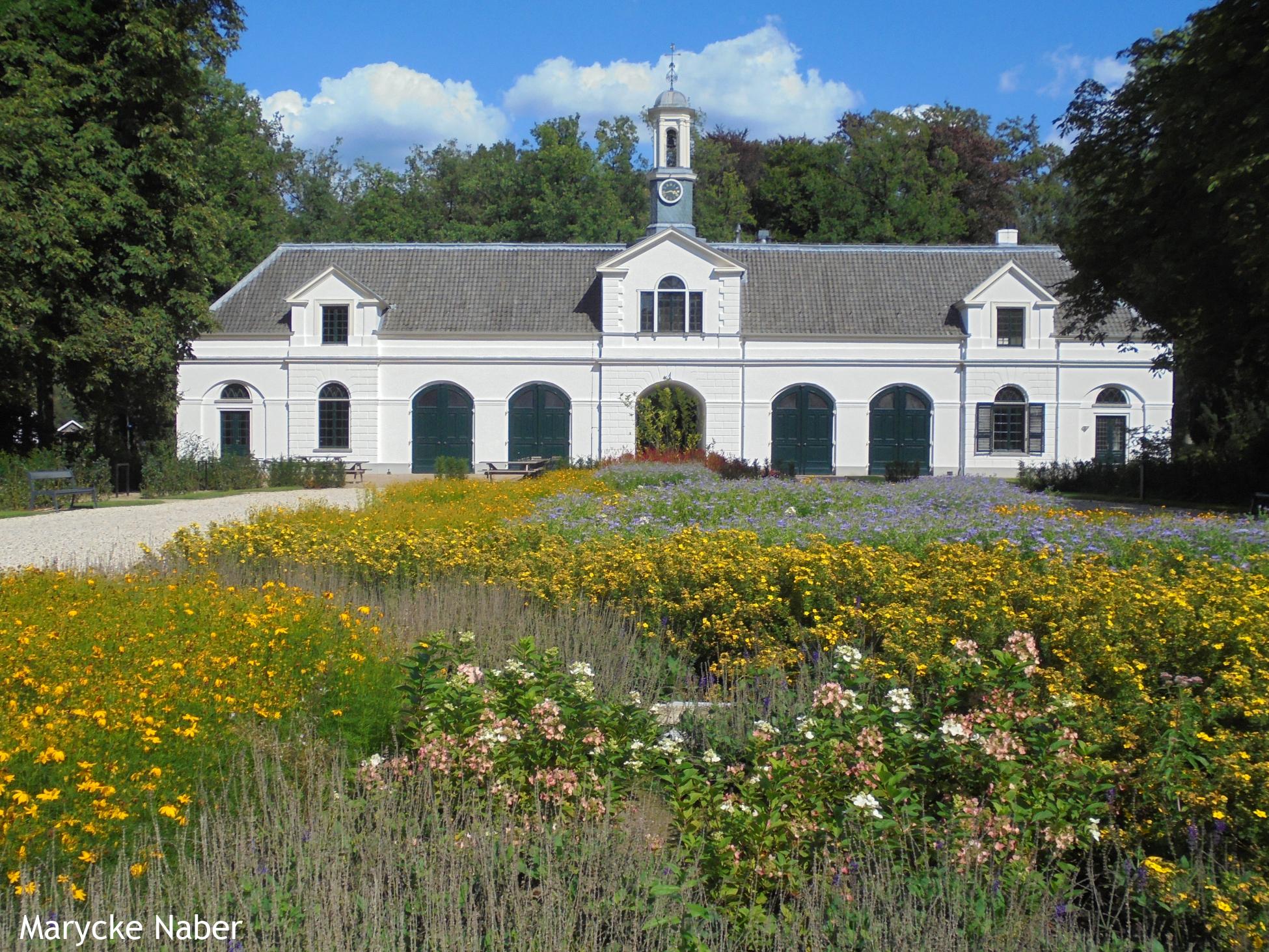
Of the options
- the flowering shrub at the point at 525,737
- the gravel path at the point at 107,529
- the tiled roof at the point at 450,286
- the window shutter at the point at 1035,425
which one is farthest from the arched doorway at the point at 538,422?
the flowering shrub at the point at 525,737

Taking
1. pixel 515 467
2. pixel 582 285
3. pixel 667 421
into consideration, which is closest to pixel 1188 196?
pixel 667 421

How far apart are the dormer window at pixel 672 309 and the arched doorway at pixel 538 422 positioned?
4076mm

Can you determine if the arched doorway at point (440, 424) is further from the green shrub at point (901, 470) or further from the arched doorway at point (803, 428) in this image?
the green shrub at point (901, 470)

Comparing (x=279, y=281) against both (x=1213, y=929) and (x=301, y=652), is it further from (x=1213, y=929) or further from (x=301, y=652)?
(x=1213, y=929)

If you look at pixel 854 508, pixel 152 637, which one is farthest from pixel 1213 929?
pixel 854 508

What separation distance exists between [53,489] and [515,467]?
46.7 ft

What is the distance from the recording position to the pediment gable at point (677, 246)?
39.2m

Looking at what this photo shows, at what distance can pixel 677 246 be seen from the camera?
3953 cm

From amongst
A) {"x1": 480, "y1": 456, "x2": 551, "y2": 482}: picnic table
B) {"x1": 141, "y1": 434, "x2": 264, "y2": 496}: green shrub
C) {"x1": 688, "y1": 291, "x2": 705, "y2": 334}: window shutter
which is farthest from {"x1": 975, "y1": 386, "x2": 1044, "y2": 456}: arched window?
{"x1": 141, "y1": 434, "x2": 264, "y2": 496}: green shrub

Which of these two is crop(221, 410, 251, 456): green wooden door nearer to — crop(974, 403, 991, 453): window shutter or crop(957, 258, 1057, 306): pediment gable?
crop(974, 403, 991, 453): window shutter

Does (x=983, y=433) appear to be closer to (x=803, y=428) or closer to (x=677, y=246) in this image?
(x=803, y=428)

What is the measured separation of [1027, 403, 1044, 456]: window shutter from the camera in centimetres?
3938

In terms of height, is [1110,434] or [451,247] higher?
[451,247]

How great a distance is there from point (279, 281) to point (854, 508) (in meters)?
33.2
